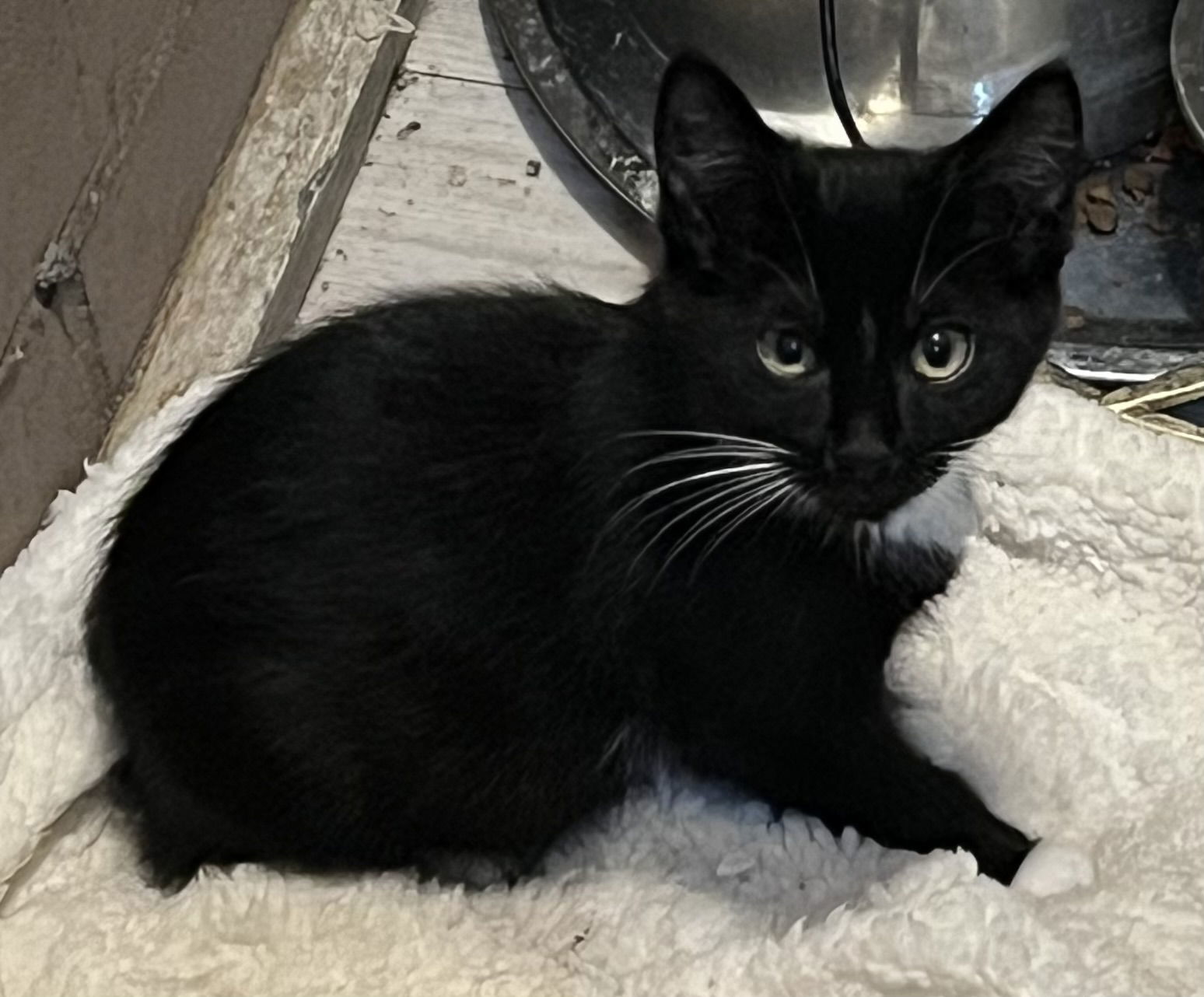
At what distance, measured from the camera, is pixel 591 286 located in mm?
1629

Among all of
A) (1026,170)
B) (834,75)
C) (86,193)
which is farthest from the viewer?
(834,75)

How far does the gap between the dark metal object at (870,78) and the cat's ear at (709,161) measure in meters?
0.61

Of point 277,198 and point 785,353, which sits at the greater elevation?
point 785,353

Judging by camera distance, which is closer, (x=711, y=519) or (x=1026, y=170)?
(x=1026, y=170)

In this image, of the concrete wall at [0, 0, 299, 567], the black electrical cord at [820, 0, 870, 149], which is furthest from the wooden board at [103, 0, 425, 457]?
the black electrical cord at [820, 0, 870, 149]

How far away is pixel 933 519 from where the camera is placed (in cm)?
112

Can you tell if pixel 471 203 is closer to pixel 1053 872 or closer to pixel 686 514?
pixel 686 514

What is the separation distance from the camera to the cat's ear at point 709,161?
900 millimetres

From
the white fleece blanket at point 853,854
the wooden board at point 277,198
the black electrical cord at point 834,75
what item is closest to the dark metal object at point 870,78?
the black electrical cord at point 834,75

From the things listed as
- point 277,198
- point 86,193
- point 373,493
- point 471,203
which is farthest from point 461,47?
point 373,493

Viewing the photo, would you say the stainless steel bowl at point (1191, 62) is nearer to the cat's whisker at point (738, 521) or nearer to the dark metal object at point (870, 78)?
the dark metal object at point (870, 78)

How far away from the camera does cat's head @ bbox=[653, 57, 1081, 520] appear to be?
915mm

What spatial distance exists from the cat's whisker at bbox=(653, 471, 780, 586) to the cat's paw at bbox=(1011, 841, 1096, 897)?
1.20 ft

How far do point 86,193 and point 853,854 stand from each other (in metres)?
0.91
